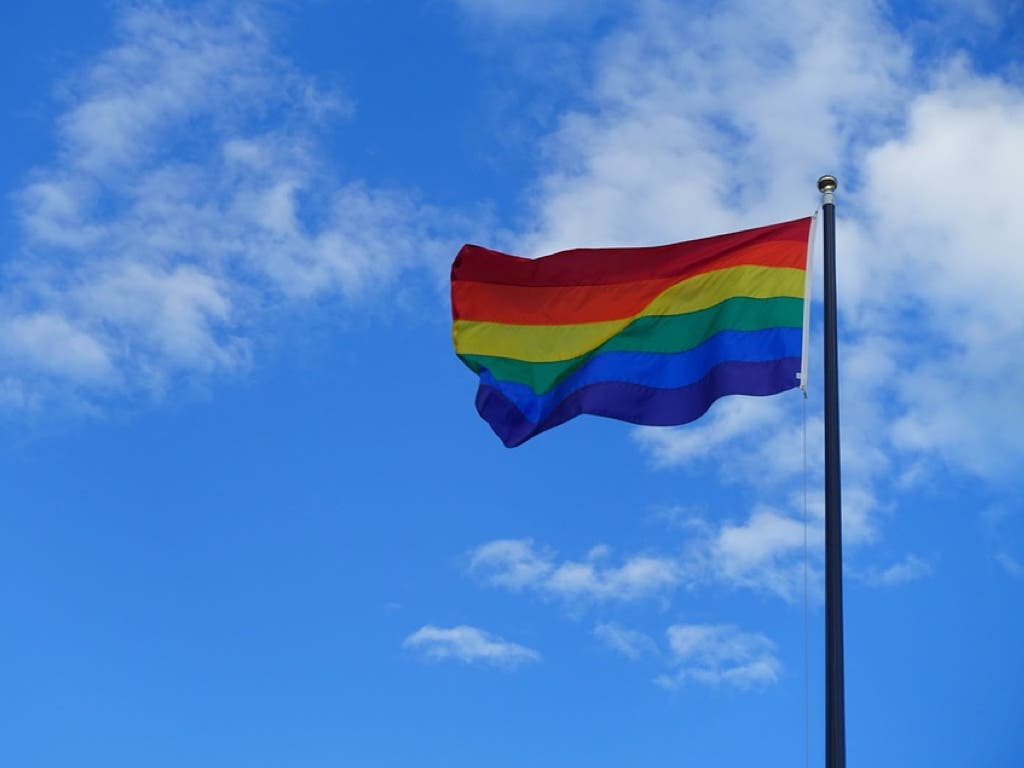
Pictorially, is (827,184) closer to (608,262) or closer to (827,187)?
(827,187)

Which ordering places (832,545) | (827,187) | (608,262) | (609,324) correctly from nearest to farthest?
(832,545) < (827,187) < (609,324) < (608,262)

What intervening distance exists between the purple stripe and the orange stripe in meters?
1.00

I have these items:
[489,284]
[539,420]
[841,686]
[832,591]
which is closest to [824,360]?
[832,591]

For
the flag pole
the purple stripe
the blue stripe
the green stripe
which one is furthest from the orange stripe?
the flag pole

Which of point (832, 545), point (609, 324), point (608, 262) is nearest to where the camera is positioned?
point (832, 545)

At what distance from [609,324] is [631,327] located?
306 millimetres

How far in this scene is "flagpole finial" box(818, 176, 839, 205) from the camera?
539 inches

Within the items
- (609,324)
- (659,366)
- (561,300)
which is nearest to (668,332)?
(659,366)

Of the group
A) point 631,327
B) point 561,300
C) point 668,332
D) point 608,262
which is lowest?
point 668,332

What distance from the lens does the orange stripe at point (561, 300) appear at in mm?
15703

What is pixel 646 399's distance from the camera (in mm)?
15312

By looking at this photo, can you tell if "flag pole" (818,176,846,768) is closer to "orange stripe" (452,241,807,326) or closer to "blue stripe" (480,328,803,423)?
"blue stripe" (480,328,803,423)

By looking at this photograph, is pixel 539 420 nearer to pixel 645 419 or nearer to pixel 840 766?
pixel 645 419

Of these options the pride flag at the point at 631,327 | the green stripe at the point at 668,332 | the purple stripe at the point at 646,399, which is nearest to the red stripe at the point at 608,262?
the pride flag at the point at 631,327
